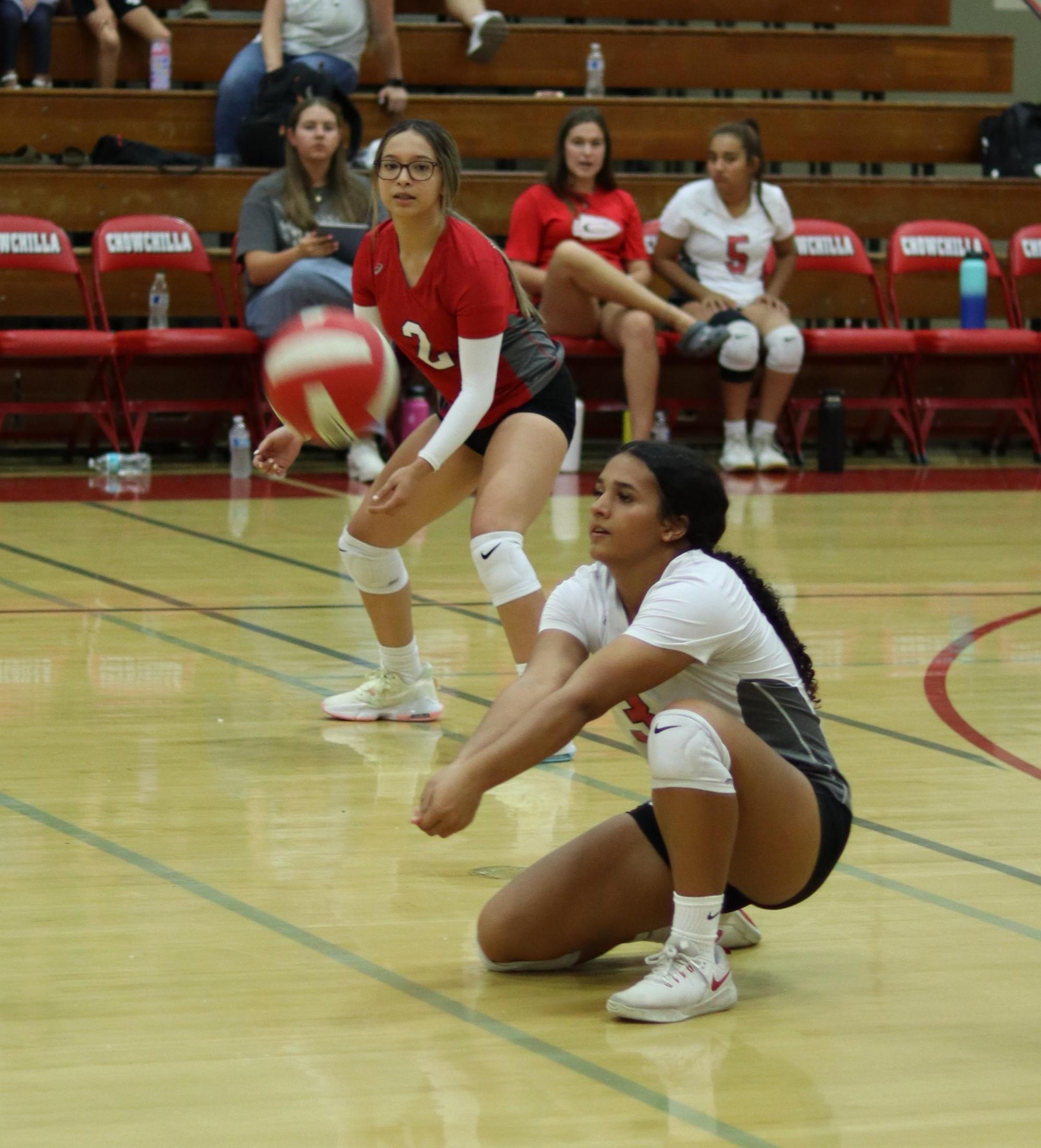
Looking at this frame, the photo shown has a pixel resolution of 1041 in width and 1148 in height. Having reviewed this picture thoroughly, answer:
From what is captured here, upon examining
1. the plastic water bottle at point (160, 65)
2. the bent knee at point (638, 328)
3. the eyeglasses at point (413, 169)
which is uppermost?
the plastic water bottle at point (160, 65)

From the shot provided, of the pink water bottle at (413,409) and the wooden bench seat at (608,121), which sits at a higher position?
the wooden bench seat at (608,121)

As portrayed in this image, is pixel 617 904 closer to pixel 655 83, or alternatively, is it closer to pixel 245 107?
pixel 245 107

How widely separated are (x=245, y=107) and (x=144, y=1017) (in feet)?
26.7

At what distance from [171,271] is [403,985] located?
24.8 feet

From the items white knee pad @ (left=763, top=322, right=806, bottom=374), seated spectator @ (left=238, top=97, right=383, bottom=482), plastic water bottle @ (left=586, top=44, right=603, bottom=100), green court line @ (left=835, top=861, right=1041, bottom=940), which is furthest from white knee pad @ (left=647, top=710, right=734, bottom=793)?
plastic water bottle @ (left=586, top=44, right=603, bottom=100)

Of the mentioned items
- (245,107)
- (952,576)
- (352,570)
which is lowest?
(952,576)

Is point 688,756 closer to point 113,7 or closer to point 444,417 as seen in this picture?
point 444,417

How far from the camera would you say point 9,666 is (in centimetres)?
514

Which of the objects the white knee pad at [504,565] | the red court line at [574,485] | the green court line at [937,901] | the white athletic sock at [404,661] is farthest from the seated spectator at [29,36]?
the green court line at [937,901]

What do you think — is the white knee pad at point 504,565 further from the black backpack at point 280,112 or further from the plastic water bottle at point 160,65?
the plastic water bottle at point 160,65

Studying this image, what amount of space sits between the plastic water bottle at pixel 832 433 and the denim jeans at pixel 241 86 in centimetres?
300

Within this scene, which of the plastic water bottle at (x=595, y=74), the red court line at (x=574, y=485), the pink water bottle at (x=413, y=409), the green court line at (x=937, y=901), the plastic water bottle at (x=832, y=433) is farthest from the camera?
the plastic water bottle at (x=595, y=74)

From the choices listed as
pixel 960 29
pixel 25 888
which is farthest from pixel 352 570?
pixel 960 29

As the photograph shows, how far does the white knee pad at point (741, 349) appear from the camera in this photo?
31.5 feet
